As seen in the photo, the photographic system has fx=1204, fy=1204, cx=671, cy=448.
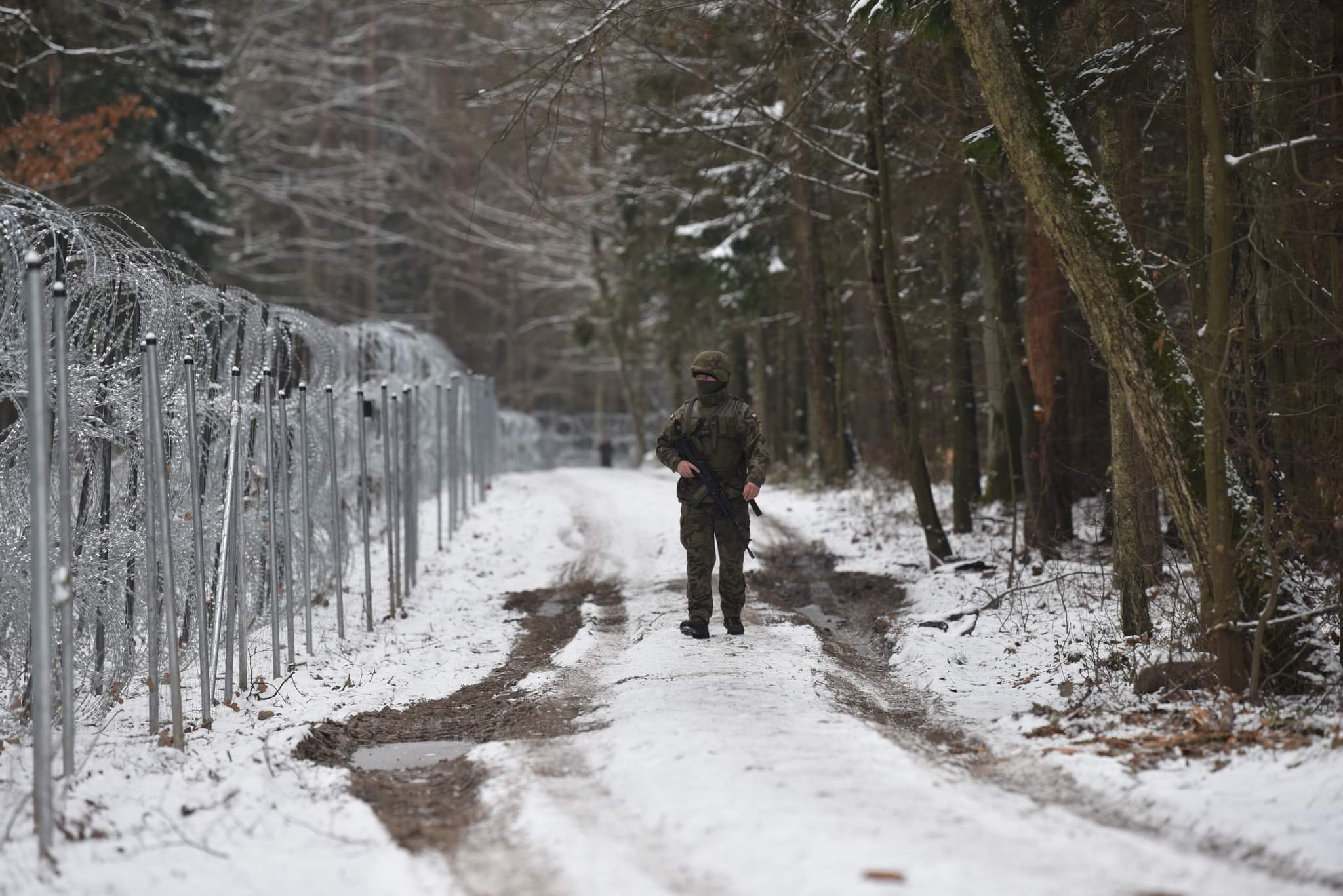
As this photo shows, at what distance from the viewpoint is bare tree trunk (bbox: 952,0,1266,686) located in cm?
596

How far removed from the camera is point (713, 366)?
8391mm

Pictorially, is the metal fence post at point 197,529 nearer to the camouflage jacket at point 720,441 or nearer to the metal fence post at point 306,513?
the metal fence post at point 306,513

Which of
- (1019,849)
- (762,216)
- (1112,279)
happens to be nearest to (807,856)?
(1019,849)

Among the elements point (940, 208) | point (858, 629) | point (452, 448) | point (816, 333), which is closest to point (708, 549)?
point (858, 629)

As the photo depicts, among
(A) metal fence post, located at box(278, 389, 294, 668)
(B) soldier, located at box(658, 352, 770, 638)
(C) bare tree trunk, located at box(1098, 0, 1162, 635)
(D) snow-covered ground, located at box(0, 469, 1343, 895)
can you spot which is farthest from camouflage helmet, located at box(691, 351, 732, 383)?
(A) metal fence post, located at box(278, 389, 294, 668)

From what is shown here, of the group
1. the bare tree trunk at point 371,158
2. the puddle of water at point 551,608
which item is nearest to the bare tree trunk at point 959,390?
the puddle of water at point 551,608

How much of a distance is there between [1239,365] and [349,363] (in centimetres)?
1142

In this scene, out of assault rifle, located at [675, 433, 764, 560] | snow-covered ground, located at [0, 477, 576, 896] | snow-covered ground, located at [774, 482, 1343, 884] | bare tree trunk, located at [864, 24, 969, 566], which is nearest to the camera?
snow-covered ground, located at [0, 477, 576, 896]

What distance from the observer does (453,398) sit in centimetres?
1616

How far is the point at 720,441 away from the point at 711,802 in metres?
4.16

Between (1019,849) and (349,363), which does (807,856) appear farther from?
(349,363)

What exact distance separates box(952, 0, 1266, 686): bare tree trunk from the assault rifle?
2.87 meters

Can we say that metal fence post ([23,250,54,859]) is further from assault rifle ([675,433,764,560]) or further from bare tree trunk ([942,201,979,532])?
bare tree trunk ([942,201,979,532])

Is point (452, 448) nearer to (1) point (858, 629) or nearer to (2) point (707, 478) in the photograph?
(1) point (858, 629)
